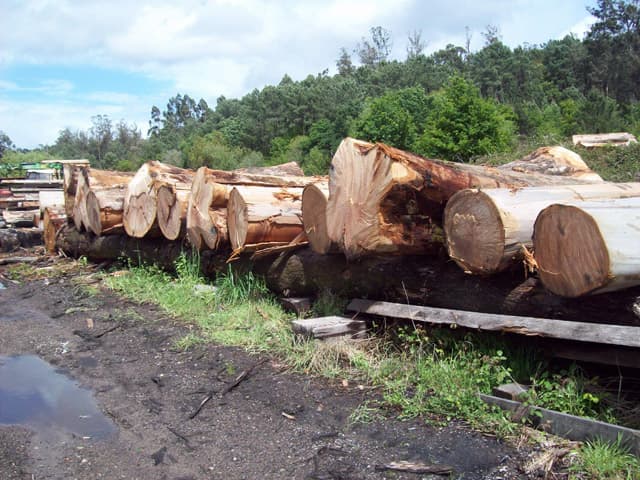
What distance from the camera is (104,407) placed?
3818 mm

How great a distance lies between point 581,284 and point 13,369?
413 cm

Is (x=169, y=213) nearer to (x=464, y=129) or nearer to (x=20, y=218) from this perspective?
(x=20, y=218)

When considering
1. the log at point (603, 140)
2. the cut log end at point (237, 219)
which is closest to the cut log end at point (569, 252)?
the cut log end at point (237, 219)

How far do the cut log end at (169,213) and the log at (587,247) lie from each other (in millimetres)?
4328

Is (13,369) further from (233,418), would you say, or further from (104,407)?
(233,418)

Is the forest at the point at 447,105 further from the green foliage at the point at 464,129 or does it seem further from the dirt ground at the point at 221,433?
the dirt ground at the point at 221,433

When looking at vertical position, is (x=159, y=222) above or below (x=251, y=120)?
below

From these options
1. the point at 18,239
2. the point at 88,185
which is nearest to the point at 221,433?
the point at 88,185

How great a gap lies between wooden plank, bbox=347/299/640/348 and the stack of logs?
165mm

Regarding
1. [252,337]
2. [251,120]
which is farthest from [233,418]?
[251,120]

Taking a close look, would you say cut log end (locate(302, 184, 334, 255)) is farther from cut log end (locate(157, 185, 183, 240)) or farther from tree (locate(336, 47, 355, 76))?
tree (locate(336, 47, 355, 76))

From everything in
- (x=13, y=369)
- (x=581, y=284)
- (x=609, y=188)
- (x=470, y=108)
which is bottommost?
(x=13, y=369)

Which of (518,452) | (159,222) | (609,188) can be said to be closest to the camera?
(518,452)

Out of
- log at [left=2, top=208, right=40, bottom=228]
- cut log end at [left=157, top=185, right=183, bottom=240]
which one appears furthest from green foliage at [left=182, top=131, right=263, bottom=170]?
cut log end at [left=157, top=185, right=183, bottom=240]
